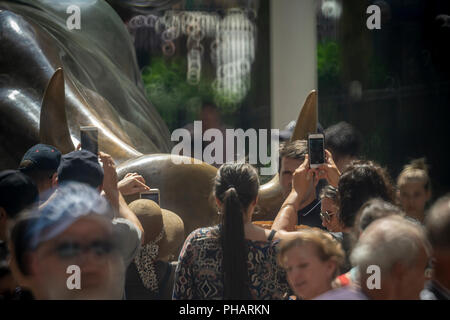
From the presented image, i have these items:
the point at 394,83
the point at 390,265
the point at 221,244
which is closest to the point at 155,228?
the point at 221,244

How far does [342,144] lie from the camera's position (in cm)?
339

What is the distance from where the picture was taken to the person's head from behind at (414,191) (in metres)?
2.96

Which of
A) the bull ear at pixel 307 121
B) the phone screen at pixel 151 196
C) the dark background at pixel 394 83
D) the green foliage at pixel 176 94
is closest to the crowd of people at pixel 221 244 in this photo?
the phone screen at pixel 151 196

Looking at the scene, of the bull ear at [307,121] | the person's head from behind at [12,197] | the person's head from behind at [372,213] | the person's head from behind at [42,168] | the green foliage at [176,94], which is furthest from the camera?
the green foliage at [176,94]

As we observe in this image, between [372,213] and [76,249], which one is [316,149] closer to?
[372,213]

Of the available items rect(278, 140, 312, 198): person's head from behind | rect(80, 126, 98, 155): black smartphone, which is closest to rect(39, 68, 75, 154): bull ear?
rect(80, 126, 98, 155): black smartphone

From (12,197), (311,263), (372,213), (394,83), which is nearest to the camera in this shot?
(311,263)

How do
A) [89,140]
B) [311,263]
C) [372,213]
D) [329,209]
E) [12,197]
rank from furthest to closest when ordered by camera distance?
[89,140] → [329,209] → [12,197] → [372,213] → [311,263]

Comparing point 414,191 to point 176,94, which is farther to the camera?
point 176,94

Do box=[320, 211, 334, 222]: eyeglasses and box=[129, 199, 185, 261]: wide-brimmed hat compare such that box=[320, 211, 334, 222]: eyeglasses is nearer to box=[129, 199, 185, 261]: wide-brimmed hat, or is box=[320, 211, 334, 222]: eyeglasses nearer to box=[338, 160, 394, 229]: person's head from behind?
box=[338, 160, 394, 229]: person's head from behind

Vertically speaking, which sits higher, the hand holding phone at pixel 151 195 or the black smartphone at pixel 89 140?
the black smartphone at pixel 89 140

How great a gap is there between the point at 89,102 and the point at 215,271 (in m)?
3.23

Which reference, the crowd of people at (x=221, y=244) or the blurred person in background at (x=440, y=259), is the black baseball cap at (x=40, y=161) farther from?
the blurred person in background at (x=440, y=259)

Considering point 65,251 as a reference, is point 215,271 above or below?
below
